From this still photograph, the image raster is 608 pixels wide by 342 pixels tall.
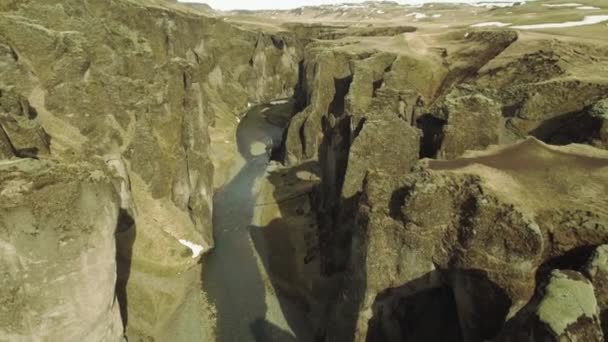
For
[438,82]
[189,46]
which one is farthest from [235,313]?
[189,46]

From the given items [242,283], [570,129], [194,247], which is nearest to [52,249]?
[242,283]

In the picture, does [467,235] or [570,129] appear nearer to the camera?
[467,235]

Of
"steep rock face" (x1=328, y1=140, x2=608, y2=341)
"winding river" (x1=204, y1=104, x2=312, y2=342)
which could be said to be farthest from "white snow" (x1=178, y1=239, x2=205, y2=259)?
"steep rock face" (x1=328, y1=140, x2=608, y2=341)

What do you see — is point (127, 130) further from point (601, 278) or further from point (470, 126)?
point (601, 278)

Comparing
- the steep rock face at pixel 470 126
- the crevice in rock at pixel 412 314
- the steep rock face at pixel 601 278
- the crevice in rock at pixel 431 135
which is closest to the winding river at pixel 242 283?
the crevice in rock at pixel 412 314

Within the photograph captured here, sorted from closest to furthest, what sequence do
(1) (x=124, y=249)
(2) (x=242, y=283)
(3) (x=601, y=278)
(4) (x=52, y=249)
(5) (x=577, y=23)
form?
1. (3) (x=601, y=278)
2. (4) (x=52, y=249)
3. (1) (x=124, y=249)
4. (2) (x=242, y=283)
5. (5) (x=577, y=23)

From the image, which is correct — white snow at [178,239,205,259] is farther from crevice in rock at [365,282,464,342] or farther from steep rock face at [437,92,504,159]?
steep rock face at [437,92,504,159]
